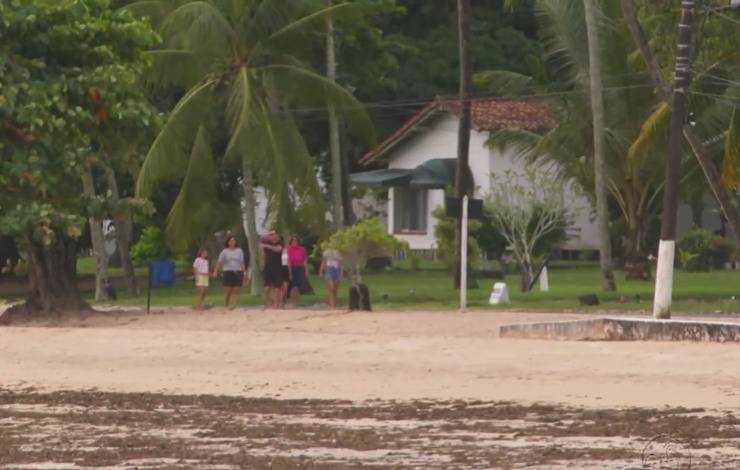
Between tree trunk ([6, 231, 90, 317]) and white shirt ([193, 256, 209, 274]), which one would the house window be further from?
tree trunk ([6, 231, 90, 317])

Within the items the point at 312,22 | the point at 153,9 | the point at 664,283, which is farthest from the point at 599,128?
the point at 664,283

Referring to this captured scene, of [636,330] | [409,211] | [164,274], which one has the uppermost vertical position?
[409,211]

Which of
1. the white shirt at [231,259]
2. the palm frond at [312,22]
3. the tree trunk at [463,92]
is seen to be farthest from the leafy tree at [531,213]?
the white shirt at [231,259]

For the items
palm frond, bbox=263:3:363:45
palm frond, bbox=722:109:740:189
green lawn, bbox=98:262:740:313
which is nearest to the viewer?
palm frond, bbox=722:109:740:189

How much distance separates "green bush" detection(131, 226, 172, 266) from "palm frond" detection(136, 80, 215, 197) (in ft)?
47.2

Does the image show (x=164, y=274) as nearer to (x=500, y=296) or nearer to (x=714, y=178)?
(x=500, y=296)

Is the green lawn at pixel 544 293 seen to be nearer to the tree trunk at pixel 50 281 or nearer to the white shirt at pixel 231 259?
the white shirt at pixel 231 259

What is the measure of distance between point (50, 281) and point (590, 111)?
509 inches

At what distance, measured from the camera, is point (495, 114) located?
53625 millimetres

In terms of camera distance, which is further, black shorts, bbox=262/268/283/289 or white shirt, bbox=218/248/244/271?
black shorts, bbox=262/268/283/289

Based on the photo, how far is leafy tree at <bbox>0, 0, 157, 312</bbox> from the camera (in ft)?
83.7

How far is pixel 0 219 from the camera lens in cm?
3078

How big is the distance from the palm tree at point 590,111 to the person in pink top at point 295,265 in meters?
6.62

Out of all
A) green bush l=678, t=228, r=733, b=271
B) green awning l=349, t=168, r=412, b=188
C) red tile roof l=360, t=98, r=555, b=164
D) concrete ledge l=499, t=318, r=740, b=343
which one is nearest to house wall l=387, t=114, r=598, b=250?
red tile roof l=360, t=98, r=555, b=164
